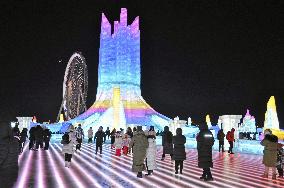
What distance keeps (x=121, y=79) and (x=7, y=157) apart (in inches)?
1762

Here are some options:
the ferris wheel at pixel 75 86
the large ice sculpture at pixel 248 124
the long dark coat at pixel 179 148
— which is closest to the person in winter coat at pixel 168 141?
the long dark coat at pixel 179 148

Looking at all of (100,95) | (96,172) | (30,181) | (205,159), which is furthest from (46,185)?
(100,95)

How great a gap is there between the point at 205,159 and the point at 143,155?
1841 millimetres

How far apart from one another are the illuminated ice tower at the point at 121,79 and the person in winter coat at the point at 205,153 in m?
32.6

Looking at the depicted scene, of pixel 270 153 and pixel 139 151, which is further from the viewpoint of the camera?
pixel 270 153

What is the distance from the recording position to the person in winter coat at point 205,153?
1029 cm

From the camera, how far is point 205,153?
10383 millimetres

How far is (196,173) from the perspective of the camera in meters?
12.0

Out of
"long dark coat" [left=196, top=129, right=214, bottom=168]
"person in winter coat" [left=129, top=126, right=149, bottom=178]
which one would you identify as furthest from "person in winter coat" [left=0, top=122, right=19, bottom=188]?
"person in winter coat" [left=129, top=126, right=149, bottom=178]

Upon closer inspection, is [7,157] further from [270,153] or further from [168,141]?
[168,141]

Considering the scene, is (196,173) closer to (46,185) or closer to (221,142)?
(46,185)

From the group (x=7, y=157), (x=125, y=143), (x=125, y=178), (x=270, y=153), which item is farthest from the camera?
(x=125, y=143)

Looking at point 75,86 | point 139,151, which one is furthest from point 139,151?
point 75,86

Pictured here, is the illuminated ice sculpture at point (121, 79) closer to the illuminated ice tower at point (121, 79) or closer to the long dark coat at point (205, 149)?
the illuminated ice tower at point (121, 79)
